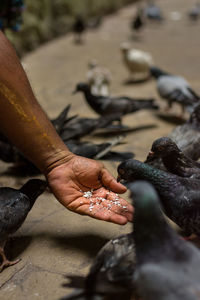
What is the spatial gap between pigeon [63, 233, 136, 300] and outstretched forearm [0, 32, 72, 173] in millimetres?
940

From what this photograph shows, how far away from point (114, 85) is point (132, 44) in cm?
371

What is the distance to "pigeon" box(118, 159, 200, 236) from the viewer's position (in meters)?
2.27

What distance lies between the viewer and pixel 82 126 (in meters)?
4.61

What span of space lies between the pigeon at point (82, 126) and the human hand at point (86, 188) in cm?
159

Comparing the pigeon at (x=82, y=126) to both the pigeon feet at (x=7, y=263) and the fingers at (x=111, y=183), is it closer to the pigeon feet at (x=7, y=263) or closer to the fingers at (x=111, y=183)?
the fingers at (x=111, y=183)

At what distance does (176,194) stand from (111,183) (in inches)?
19.7

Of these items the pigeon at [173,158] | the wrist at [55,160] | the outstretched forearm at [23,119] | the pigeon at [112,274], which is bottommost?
the pigeon at [173,158]

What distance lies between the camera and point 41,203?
3.25 metres

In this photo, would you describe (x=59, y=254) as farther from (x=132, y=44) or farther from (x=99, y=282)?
(x=132, y=44)

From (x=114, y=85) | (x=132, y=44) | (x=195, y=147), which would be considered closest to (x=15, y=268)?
(x=195, y=147)

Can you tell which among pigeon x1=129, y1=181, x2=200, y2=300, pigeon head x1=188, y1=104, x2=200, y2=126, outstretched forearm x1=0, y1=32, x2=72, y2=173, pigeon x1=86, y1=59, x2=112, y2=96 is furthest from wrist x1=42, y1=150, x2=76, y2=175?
pigeon x1=86, y1=59, x2=112, y2=96

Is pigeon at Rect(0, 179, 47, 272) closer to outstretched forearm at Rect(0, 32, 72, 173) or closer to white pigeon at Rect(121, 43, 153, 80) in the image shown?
outstretched forearm at Rect(0, 32, 72, 173)

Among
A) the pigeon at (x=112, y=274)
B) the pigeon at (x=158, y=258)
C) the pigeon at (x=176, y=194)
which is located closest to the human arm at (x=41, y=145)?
the pigeon at (x=176, y=194)

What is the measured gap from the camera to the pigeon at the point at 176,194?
2.27 meters
